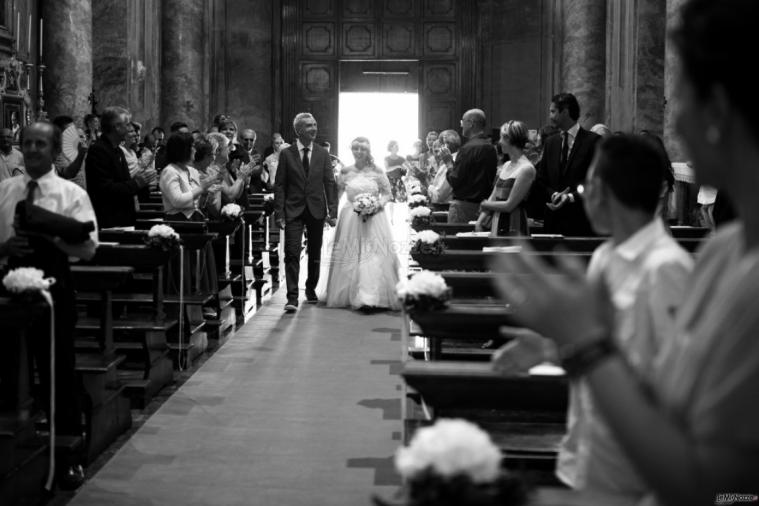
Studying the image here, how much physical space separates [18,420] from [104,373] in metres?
1.23

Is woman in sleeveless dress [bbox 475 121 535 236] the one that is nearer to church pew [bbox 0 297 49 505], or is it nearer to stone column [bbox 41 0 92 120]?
church pew [bbox 0 297 49 505]

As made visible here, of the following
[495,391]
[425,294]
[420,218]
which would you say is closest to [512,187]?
[420,218]

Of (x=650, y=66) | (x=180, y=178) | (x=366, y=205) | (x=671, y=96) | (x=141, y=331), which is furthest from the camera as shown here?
(x=650, y=66)

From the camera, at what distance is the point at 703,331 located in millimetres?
1509

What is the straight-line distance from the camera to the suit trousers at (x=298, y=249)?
38.3 ft

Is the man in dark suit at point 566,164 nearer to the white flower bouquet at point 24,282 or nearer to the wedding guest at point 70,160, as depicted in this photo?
the wedding guest at point 70,160

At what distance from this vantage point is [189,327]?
8.70 meters

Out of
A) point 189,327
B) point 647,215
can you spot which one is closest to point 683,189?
point 189,327

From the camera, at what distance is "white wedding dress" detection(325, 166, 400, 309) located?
12.0 meters

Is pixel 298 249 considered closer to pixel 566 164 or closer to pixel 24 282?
pixel 566 164

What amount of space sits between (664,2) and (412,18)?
1161 centimetres

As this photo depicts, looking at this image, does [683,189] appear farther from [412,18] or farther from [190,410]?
[412,18]

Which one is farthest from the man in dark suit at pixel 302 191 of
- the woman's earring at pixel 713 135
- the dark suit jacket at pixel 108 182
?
the woman's earring at pixel 713 135

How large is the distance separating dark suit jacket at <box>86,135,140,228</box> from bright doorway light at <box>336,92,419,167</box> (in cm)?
1862
